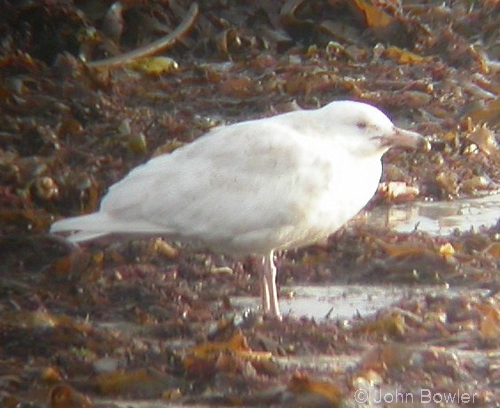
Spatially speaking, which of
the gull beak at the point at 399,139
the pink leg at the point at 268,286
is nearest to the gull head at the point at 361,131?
the gull beak at the point at 399,139

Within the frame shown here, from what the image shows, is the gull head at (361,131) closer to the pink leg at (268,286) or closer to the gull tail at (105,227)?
the pink leg at (268,286)

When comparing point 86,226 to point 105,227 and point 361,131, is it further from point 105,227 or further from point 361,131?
point 361,131

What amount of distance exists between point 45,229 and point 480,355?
7.03ft

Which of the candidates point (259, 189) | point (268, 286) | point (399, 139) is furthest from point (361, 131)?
point (268, 286)

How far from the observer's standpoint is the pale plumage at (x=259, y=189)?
5.65m

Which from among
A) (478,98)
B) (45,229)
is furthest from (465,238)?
(478,98)

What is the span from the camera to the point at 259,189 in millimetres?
5711

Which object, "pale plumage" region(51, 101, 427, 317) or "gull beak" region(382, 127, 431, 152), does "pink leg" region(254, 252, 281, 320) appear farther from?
"gull beak" region(382, 127, 431, 152)

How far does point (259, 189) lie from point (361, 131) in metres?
0.54

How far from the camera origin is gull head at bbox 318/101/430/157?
594 centimetres

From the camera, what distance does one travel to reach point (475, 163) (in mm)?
7809

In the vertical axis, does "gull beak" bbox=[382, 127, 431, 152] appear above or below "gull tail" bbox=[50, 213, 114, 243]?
above

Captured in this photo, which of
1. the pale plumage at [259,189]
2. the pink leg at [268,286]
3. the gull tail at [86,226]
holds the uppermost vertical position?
the pale plumage at [259,189]

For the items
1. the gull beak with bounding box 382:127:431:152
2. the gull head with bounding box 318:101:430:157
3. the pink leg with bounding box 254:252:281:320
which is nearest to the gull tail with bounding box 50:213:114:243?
the pink leg with bounding box 254:252:281:320
